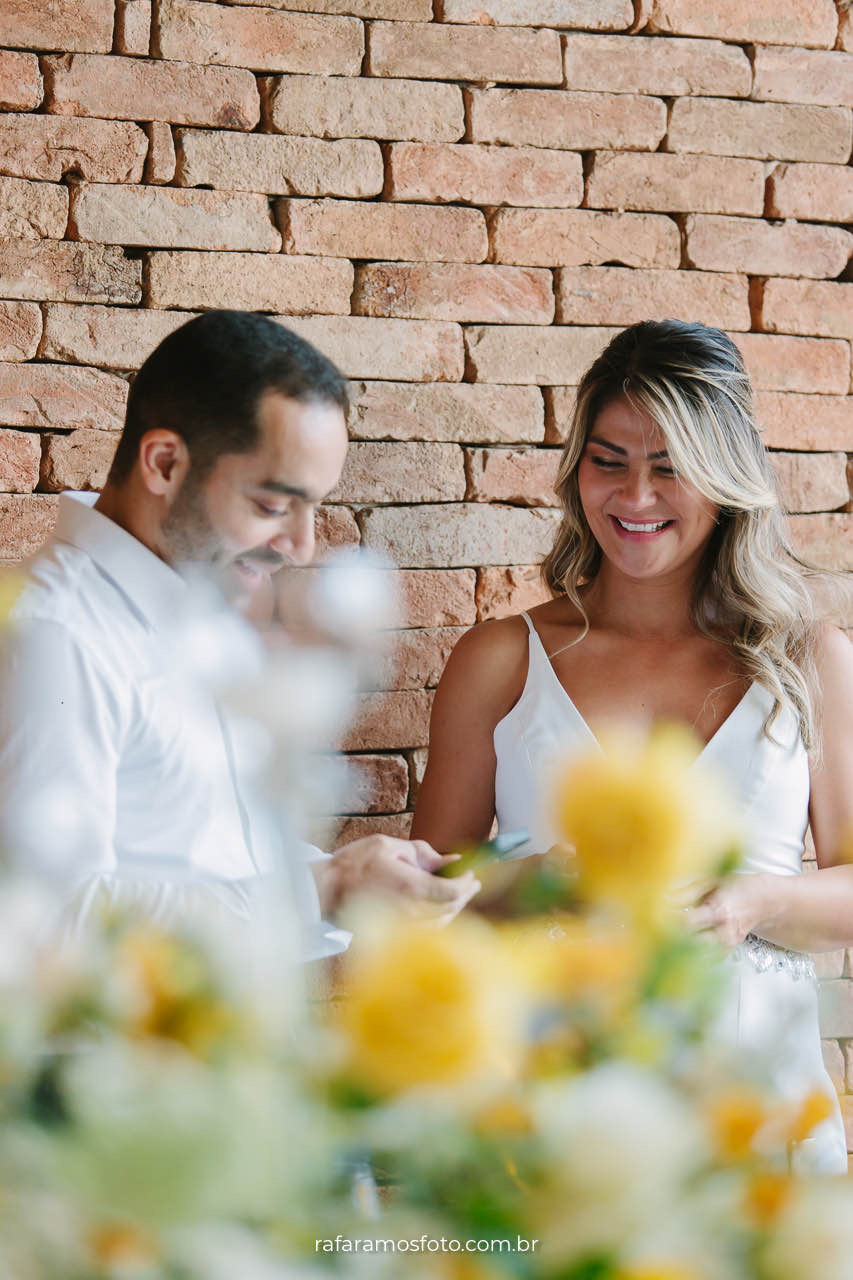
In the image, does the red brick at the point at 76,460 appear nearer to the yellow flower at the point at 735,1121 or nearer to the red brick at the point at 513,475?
the red brick at the point at 513,475

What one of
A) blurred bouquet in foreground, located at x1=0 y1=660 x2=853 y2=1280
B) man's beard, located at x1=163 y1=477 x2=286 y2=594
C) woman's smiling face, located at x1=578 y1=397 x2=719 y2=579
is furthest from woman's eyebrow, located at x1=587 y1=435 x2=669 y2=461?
blurred bouquet in foreground, located at x1=0 y1=660 x2=853 y2=1280

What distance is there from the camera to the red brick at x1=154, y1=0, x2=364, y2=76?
4.68 feet

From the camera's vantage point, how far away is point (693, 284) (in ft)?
5.21

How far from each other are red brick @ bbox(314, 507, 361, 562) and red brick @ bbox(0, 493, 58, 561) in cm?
30

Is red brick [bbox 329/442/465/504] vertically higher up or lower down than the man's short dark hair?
lower down

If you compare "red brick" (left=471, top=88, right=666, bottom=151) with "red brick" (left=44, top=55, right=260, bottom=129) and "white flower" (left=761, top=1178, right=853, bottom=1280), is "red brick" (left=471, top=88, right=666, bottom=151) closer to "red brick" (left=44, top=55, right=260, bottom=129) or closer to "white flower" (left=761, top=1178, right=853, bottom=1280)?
"red brick" (left=44, top=55, right=260, bottom=129)

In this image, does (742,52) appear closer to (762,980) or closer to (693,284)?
(693,284)

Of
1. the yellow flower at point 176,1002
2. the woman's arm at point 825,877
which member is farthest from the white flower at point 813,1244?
the woman's arm at point 825,877

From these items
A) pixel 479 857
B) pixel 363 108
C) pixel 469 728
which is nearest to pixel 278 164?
pixel 363 108

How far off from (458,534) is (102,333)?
1.52ft

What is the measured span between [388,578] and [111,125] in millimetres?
586

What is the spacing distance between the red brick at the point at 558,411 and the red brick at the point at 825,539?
320mm

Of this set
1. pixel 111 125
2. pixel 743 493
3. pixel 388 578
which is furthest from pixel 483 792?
pixel 111 125

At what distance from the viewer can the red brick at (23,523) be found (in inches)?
54.7
